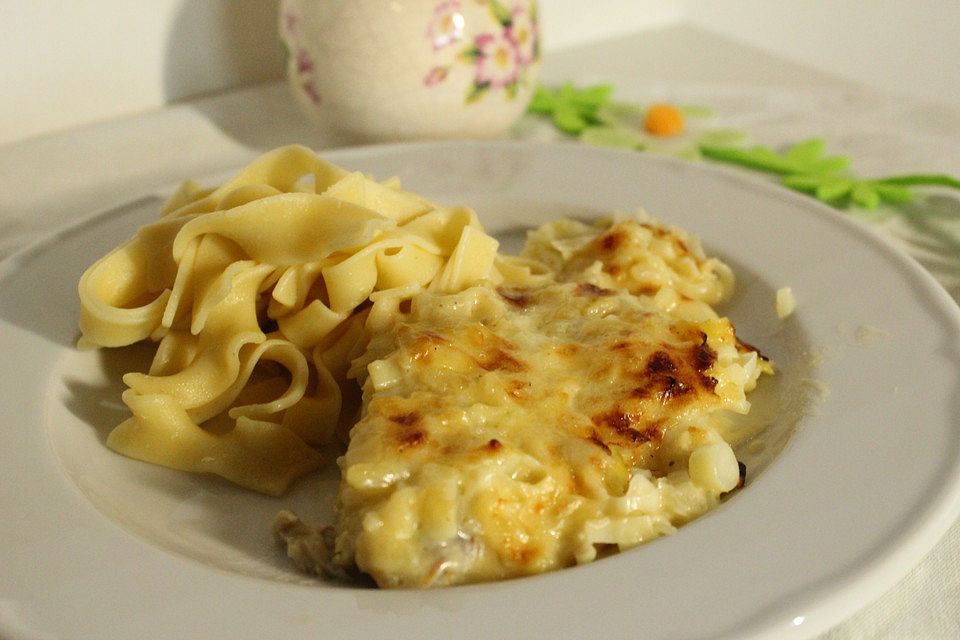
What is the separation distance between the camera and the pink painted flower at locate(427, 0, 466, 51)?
11.2ft

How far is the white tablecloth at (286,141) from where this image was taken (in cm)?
336

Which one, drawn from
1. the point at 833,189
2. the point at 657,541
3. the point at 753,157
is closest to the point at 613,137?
the point at 753,157

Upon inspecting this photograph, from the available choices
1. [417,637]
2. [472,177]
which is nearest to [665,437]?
[417,637]

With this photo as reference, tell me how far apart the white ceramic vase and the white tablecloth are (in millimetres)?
488

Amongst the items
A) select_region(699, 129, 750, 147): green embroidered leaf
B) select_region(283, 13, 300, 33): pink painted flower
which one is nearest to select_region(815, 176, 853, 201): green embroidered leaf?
select_region(699, 129, 750, 147): green embroidered leaf

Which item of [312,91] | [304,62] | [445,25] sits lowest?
[312,91]

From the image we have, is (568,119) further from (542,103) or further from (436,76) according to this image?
A: (436,76)

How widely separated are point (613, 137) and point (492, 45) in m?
0.75

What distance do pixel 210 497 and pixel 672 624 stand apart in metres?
1.14

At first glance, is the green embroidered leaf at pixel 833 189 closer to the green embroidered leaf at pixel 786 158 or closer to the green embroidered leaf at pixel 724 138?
the green embroidered leaf at pixel 786 158

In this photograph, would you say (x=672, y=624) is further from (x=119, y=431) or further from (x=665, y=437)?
(x=119, y=431)

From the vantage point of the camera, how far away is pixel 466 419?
6.16ft

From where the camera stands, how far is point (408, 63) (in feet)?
11.2

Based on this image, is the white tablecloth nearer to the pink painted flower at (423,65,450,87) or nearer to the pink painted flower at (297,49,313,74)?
the pink painted flower at (297,49,313,74)
